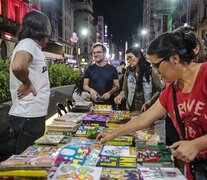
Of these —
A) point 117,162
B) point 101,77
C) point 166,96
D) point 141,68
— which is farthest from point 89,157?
point 101,77

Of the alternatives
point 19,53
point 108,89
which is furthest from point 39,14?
point 108,89

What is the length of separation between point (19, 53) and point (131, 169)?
5.19 ft

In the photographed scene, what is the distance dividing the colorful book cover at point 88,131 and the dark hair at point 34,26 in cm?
107

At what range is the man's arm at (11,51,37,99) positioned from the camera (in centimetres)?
280

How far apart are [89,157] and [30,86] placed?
1035 millimetres

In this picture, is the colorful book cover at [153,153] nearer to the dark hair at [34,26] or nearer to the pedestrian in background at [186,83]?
the pedestrian in background at [186,83]

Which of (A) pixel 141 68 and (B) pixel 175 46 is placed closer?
(B) pixel 175 46

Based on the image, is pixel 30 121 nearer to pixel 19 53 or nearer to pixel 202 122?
pixel 19 53

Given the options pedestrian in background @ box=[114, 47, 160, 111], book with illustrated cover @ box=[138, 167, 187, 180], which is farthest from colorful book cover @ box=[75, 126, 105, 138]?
pedestrian in background @ box=[114, 47, 160, 111]

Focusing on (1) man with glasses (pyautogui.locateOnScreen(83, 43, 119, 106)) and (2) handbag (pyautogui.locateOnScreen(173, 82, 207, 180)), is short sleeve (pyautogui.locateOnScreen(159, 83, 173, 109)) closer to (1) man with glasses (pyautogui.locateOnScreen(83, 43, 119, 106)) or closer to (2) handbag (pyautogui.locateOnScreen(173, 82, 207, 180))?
(2) handbag (pyautogui.locateOnScreen(173, 82, 207, 180))

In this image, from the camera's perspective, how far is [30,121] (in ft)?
9.98

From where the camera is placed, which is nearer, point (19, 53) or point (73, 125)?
point (19, 53)

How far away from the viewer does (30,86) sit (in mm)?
2941

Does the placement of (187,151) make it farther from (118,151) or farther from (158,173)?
(118,151)
